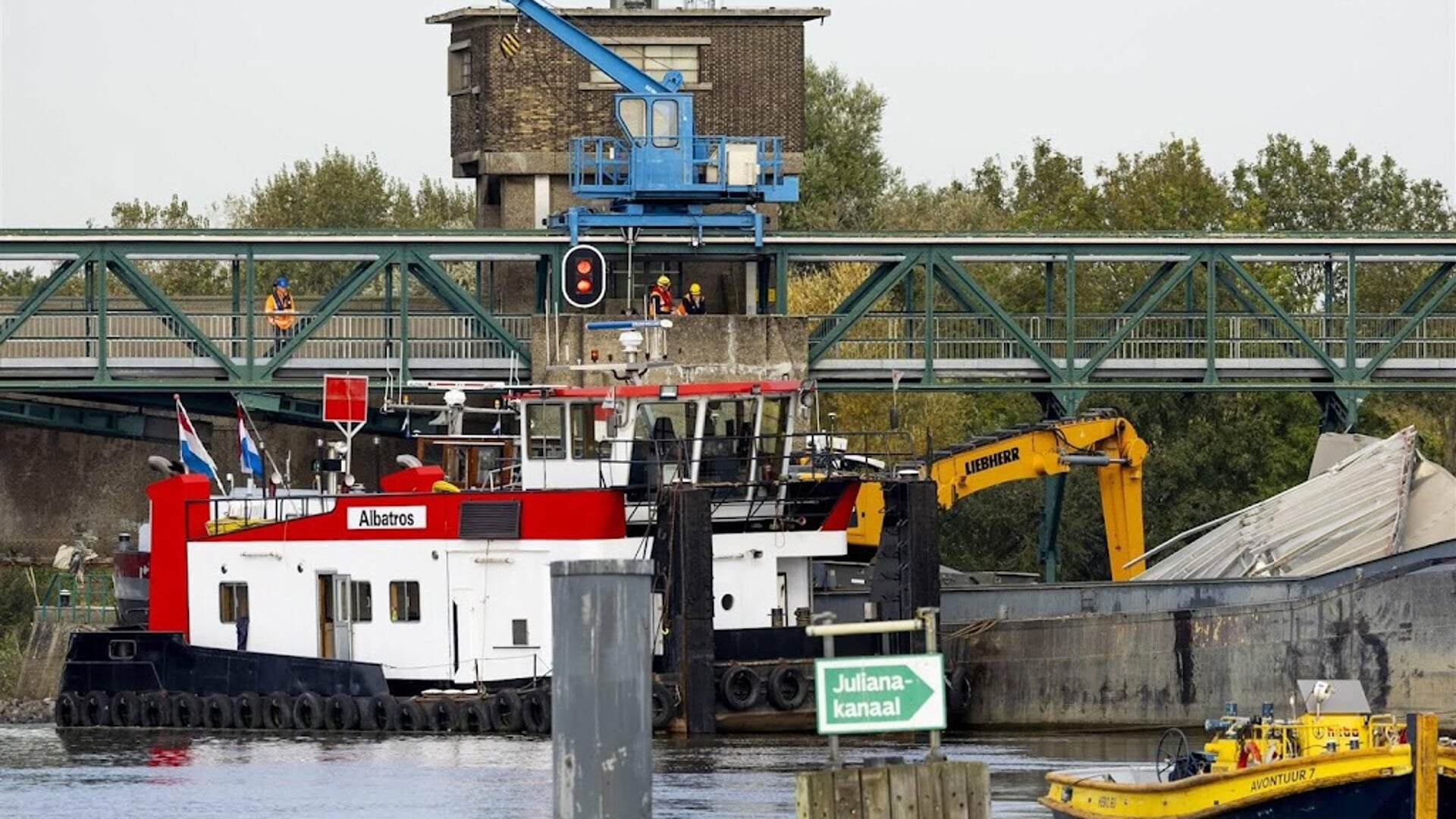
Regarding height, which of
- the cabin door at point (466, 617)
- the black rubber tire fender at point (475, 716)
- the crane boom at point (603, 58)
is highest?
the crane boom at point (603, 58)

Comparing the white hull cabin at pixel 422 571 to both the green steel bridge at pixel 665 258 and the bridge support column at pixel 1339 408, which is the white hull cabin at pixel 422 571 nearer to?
the green steel bridge at pixel 665 258

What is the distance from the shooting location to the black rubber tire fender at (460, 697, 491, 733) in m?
46.7

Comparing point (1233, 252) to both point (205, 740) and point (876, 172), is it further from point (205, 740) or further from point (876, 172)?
point (876, 172)

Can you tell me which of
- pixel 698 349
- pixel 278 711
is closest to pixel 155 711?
pixel 278 711

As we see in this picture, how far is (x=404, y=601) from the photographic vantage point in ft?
158

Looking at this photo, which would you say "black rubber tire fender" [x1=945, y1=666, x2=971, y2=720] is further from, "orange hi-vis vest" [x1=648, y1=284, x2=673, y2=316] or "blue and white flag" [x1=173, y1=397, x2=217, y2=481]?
"blue and white flag" [x1=173, y1=397, x2=217, y2=481]

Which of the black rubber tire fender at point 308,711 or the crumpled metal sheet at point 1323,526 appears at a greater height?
the crumpled metal sheet at point 1323,526

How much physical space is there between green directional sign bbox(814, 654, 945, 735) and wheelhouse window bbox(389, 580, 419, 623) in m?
24.4

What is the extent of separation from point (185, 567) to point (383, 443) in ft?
59.1

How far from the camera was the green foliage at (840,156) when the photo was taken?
98375 millimetres

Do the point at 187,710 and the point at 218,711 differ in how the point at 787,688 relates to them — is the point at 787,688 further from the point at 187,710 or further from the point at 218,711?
the point at 187,710

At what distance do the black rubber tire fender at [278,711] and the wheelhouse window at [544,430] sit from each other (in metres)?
5.22

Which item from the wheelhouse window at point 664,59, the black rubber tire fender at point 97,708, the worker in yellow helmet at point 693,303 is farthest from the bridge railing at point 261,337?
the black rubber tire fender at point 97,708

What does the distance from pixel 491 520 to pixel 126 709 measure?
7485 mm
